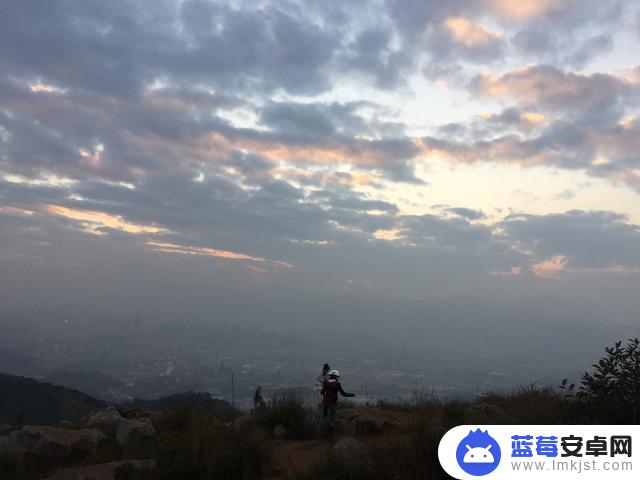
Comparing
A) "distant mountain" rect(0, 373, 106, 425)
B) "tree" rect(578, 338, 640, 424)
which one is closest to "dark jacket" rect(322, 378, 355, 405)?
"tree" rect(578, 338, 640, 424)

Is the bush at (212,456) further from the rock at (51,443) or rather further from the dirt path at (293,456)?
the rock at (51,443)

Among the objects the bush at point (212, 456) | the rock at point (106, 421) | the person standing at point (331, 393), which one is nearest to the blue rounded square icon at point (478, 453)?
the bush at point (212, 456)

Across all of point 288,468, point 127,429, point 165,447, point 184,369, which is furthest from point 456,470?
point 184,369

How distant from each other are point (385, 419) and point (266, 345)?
175145mm

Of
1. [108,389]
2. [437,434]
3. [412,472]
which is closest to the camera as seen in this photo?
[412,472]

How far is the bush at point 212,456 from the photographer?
8336 millimetres

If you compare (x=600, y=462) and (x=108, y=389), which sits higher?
(x=600, y=462)

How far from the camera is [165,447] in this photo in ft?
Answer: 30.1

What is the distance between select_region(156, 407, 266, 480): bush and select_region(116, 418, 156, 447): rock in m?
1.43

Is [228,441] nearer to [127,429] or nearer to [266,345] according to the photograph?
[127,429]

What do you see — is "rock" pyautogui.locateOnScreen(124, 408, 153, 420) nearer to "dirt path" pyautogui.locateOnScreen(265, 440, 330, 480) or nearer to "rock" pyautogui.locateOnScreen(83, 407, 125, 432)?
"rock" pyautogui.locateOnScreen(83, 407, 125, 432)

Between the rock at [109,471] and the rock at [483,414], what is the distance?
740cm

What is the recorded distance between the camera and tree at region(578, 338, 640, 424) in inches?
319

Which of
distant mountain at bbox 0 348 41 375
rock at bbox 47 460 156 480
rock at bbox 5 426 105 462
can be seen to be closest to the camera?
rock at bbox 47 460 156 480
